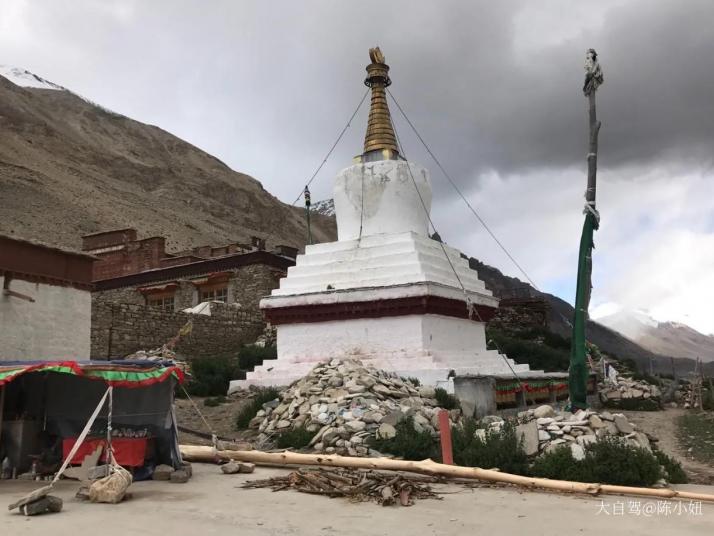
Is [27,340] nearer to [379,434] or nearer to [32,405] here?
[32,405]

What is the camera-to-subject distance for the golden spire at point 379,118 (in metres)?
14.7

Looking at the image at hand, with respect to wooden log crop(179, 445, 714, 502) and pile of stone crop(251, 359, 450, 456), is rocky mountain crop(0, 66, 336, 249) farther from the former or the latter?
wooden log crop(179, 445, 714, 502)

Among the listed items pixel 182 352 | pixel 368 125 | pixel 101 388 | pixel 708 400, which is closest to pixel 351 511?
pixel 101 388

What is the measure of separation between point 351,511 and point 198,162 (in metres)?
85.7

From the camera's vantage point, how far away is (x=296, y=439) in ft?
30.5

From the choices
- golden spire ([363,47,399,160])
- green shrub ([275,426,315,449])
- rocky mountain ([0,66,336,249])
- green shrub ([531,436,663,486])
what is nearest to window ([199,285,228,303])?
golden spire ([363,47,399,160])

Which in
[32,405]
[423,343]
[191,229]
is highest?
[191,229]

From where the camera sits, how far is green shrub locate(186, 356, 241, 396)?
562 inches

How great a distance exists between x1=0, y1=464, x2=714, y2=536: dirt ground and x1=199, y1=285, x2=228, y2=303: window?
1902 cm

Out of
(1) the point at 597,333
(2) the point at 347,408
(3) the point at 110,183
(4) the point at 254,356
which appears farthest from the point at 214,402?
(1) the point at 597,333

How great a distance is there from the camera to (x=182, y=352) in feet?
59.0

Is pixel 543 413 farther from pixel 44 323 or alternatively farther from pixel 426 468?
pixel 44 323

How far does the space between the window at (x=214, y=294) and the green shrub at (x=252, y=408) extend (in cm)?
1412

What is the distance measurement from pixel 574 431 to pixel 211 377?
915 centimetres
